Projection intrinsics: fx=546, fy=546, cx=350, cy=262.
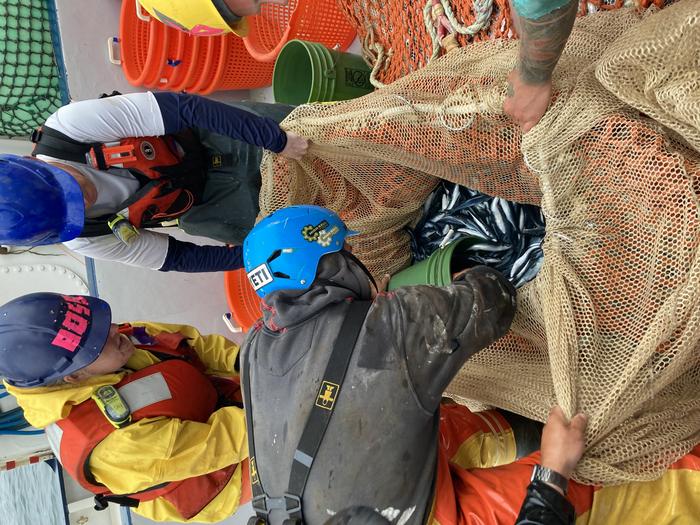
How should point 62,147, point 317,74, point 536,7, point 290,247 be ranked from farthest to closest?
point 317,74, point 62,147, point 290,247, point 536,7

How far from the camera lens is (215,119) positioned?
143cm

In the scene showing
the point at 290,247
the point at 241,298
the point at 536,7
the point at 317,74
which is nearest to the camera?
the point at 536,7

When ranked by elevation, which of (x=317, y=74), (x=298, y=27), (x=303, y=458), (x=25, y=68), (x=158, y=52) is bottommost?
(x=303, y=458)

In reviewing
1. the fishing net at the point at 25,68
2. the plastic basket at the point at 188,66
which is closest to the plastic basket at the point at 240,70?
the plastic basket at the point at 188,66

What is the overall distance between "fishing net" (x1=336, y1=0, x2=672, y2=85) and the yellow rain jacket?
48.9 inches

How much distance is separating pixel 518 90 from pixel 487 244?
700mm

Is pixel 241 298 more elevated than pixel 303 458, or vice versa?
pixel 303 458

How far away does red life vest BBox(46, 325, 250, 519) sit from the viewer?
4.91ft

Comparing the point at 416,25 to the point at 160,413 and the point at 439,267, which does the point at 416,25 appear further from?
the point at 160,413

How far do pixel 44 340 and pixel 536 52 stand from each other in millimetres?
1367

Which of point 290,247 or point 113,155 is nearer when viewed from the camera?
point 290,247

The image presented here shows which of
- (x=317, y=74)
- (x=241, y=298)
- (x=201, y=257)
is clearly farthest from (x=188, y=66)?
(x=201, y=257)

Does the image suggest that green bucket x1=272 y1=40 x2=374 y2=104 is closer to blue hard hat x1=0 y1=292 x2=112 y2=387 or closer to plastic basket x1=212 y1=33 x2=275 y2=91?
plastic basket x1=212 y1=33 x2=275 y2=91

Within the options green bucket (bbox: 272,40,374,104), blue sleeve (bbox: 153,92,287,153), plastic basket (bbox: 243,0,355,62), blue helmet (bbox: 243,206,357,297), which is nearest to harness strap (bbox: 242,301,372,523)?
blue helmet (bbox: 243,206,357,297)
